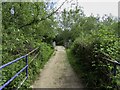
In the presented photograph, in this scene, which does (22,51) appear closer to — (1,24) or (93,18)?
(1,24)

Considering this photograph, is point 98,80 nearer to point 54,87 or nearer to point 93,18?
point 54,87

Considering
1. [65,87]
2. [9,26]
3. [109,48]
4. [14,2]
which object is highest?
[14,2]

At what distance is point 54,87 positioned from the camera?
25.6ft

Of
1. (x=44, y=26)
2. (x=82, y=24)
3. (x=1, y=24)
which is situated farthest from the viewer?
(x=82, y=24)

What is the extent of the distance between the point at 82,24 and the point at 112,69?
28302 millimetres

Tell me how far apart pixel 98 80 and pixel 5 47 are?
322cm

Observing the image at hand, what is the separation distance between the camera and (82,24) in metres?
34.0

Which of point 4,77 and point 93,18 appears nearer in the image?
point 4,77

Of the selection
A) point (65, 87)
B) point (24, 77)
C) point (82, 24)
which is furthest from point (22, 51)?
point (82, 24)

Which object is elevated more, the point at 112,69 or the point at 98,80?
the point at 112,69

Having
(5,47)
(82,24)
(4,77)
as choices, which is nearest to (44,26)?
(5,47)

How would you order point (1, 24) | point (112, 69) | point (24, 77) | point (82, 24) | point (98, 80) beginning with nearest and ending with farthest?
point (112, 69), point (98, 80), point (24, 77), point (1, 24), point (82, 24)

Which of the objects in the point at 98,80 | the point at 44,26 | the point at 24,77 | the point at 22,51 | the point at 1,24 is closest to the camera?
the point at 98,80

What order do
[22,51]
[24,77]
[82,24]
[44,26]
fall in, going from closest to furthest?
[24,77] → [22,51] → [44,26] → [82,24]
